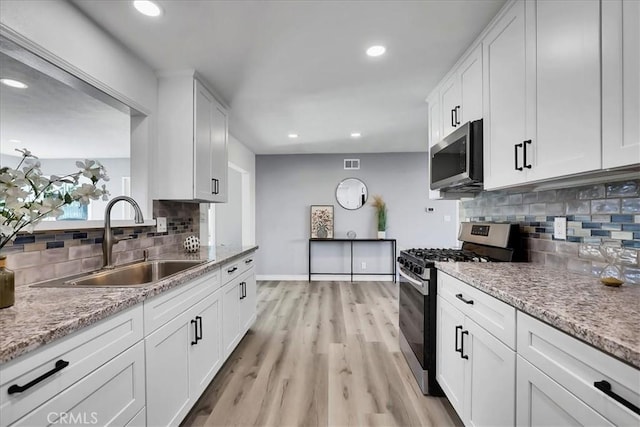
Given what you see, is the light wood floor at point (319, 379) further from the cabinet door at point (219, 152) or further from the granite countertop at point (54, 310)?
the cabinet door at point (219, 152)

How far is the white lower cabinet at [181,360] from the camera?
1300 millimetres

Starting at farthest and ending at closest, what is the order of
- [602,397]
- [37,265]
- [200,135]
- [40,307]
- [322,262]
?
[322,262]
[200,135]
[37,265]
[40,307]
[602,397]

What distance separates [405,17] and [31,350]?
2145 millimetres

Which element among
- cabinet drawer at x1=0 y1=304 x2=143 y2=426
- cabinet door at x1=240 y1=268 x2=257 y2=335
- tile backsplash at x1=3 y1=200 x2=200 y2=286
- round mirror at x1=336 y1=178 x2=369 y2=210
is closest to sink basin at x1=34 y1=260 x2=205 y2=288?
Result: tile backsplash at x1=3 y1=200 x2=200 y2=286

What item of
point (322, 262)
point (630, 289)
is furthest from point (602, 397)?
point (322, 262)

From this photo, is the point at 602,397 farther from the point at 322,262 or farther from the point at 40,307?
the point at 322,262

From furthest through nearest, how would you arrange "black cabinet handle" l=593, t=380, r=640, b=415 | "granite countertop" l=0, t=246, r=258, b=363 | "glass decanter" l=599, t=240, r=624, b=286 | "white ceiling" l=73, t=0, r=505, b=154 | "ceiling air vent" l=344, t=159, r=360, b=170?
1. "ceiling air vent" l=344, t=159, r=360, b=170
2. "white ceiling" l=73, t=0, r=505, b=154
3. "glass decanter" l=599, t=240, r=624, b=286
4. "granite countertop" l=0, t=246, r=258, b=363
5. "black cabinet handle" l=593, t=380, r=640, b=415

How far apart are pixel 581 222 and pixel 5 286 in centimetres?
Result: 246

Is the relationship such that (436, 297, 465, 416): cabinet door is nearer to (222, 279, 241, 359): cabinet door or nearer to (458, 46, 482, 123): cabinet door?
(458, 46, 482, 123): cabinet door

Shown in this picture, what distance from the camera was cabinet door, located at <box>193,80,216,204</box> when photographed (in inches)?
92.2

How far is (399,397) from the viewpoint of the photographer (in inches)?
74.7

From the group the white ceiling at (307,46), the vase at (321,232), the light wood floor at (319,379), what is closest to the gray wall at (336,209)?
the vase at (321,232)

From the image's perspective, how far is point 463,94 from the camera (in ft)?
6.75

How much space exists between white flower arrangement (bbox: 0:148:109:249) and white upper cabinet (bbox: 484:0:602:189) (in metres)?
1.97
